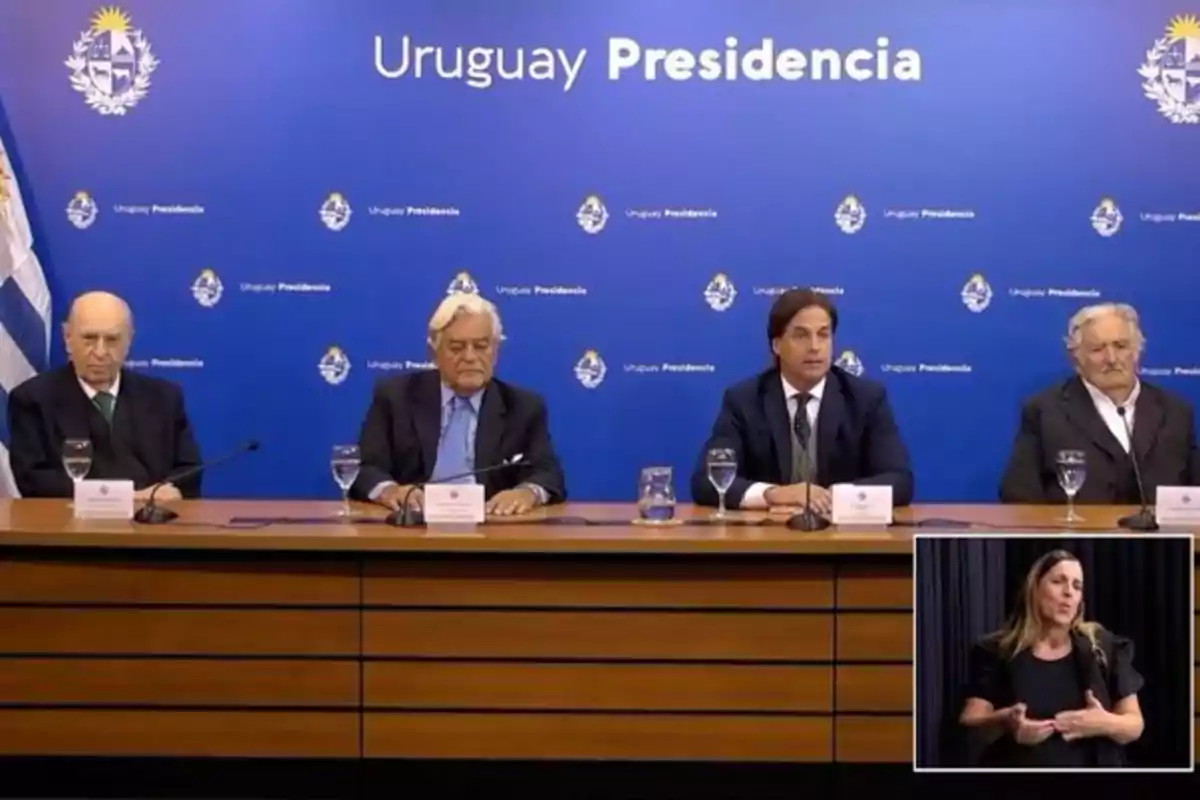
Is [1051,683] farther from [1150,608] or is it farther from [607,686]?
[607,686]

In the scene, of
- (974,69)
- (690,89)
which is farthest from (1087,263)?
(690,89)

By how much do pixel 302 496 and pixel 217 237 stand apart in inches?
37.7

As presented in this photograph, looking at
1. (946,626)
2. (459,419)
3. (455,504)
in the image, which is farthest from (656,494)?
(459,419)

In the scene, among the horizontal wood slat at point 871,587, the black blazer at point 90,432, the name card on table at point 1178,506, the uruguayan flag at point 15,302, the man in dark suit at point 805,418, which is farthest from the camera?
the uruguayan flag at point 15,302

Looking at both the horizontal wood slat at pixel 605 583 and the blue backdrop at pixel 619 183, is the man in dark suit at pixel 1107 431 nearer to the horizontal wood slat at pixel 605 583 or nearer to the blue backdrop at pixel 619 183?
the blue backdrop at pixel 619 183

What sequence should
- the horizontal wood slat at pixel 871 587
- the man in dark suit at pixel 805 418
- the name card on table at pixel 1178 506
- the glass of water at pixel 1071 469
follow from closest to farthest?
the horizontal wood slat at pixel 871 587
the name card on table at pixel 1178 506
the glass of water at pixel 1071 469
the man in dark suit at pixel 805 418

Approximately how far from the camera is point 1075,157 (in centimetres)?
513

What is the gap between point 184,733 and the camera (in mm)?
3387

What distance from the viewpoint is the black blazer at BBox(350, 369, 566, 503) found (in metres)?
4.32

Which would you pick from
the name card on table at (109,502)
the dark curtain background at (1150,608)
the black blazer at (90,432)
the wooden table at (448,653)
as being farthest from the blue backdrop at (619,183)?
the dark curtain background at (1150,608)

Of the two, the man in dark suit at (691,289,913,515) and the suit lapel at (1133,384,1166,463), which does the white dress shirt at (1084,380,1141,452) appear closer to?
the suit lapel at (1133,384,1166,463)

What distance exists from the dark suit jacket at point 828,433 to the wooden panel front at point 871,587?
0.93m

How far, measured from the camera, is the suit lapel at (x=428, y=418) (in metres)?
4.34

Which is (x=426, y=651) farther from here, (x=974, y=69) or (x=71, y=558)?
(x=974, y=69)
